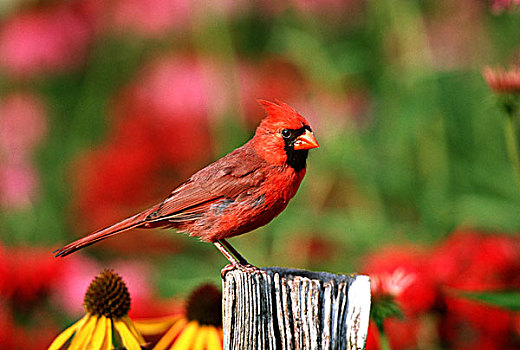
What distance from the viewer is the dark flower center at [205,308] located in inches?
83.4

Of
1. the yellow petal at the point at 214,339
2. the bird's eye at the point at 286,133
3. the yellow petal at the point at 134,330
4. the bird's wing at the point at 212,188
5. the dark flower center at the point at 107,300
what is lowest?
the yellow petal at the point at 214,339

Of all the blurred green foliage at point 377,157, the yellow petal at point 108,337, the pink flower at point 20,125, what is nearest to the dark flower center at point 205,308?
the yellow petal at point 108,337

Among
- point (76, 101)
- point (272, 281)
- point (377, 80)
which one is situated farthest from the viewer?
point (76, 101)

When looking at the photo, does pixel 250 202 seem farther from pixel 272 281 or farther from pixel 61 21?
pixel 61 21

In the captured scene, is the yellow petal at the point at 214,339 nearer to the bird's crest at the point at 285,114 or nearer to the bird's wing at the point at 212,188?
the bird's wing at the point at 212,188

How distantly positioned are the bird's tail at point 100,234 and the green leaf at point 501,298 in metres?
1.00

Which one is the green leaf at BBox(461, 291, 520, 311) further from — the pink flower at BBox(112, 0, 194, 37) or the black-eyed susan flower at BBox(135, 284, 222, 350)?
the pink flower at BBox(112, 0, 194, 37)

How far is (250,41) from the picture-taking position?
19.6 feet

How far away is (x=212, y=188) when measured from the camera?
2320 mm

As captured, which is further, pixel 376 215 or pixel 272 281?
pixel 376 215

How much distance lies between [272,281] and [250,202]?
1.55ft

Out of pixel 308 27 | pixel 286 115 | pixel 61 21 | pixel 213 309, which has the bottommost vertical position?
pixel 213 309

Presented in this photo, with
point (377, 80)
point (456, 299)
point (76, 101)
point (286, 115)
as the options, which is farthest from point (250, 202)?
point (76, 101)

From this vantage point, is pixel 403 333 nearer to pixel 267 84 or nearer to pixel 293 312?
pixel 293 312
